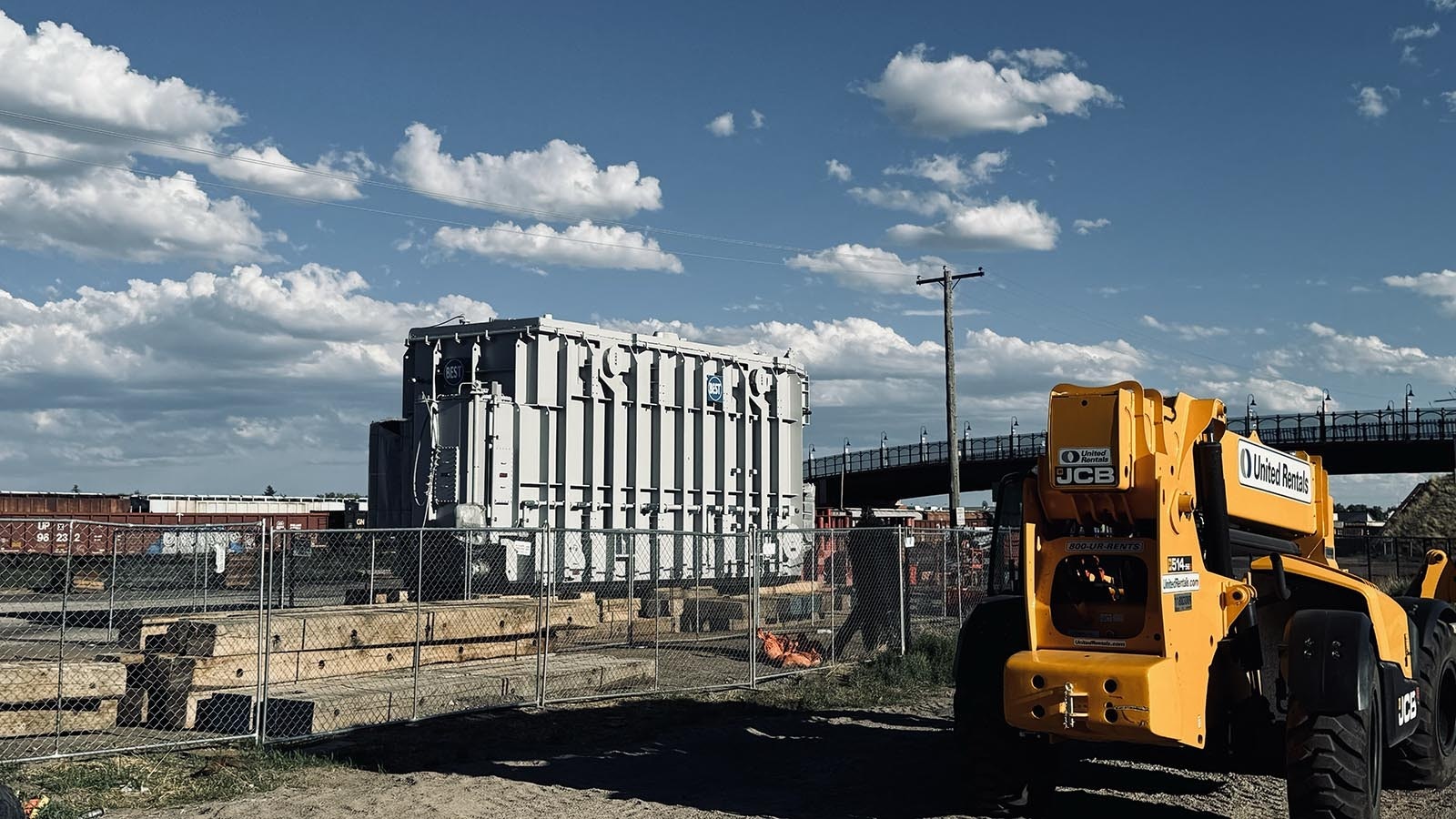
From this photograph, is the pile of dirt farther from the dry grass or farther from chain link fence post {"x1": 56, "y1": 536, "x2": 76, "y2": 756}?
chain link fence post {"x1": 56, "y1": 536, "x2": 76, "y2": 756}

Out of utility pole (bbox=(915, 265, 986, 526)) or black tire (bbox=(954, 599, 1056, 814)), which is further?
utility pole (bbox=(915, 265, 986, 526))

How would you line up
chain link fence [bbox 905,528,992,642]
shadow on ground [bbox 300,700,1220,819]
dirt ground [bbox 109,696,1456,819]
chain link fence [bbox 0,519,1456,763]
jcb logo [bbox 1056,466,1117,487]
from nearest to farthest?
jcb logo [bbox 1056,466,1117,487] < dirt ground [bbox 109,696,1456,819] < shadow on ground [bbox 300,700,1220,819] < chain link fence [bbox 0,519,1456,763] < chain link fence [bbox 905,528,992,642]

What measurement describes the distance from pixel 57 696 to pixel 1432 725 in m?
10.5

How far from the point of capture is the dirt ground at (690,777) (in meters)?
8.47

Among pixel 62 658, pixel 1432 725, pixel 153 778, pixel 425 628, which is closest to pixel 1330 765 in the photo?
pixel 1432 725

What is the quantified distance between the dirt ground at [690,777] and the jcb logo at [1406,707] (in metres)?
0.86

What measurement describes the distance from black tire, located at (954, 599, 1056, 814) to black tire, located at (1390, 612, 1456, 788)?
8.80 feet

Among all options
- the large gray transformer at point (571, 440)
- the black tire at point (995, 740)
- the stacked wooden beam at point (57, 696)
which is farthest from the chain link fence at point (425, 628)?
the black tire at point (995, 740)

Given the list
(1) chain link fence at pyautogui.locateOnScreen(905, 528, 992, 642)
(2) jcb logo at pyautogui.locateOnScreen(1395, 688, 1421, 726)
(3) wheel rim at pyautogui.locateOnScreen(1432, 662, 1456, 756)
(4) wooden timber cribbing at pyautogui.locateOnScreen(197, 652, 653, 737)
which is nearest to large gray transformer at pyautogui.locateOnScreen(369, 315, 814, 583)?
(1) chain link fence at pyautogui.locateOnScreen(905, 528, 992, 642)

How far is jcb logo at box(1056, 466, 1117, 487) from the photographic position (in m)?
7.03

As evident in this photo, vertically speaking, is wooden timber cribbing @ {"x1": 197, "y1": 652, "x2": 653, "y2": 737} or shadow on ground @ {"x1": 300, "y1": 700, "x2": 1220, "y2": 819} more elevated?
wooden timber cribbing @ {"x1": 197, "y1": 652, "x2": 653, "y2": 737}

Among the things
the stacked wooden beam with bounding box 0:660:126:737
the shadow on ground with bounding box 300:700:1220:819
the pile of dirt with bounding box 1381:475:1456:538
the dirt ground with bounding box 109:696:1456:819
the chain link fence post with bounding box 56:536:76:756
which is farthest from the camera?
the pile of dirt with bounding box 1381:475:1456:538

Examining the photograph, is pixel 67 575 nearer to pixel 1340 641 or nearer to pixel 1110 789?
pixel 1110 789

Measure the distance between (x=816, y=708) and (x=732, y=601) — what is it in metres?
6.68
